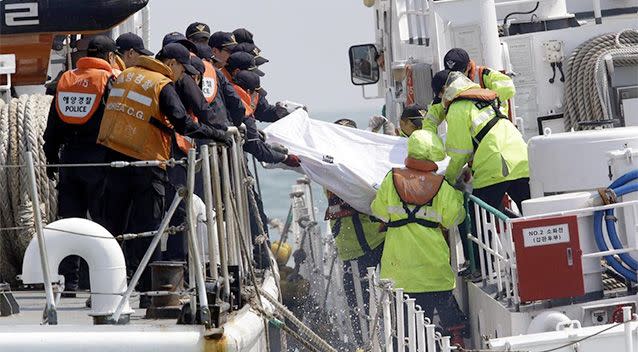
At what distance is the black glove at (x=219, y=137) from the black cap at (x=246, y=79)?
10.6ft

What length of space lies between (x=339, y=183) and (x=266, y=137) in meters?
0.63

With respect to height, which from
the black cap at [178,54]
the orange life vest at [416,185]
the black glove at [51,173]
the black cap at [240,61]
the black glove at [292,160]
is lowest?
the orange life vest at [416,185]

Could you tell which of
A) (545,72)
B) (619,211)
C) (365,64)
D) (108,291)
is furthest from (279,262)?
(108,291)

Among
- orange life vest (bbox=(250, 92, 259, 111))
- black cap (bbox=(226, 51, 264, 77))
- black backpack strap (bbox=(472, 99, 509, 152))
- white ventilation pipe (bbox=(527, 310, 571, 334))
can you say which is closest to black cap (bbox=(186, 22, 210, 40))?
black cap (bbox=(226, 51, 264, 77))

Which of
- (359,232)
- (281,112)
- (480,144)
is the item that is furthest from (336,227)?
(480,144)

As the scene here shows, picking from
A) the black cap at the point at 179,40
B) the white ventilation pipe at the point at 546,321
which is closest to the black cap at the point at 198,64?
the black cap at the point at 179,40

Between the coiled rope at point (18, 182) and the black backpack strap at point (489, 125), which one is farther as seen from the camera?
the black backpack strap at point (489, 125)

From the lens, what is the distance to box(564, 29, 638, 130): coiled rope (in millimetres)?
12008

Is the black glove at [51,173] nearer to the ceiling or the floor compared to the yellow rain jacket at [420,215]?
nearer to the ceiling

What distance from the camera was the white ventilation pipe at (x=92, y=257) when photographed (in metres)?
6.98

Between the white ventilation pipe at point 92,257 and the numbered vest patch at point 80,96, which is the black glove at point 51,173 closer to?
the numbered vest patch at point 80,96

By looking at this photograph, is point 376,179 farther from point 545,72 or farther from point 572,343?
point 572,343

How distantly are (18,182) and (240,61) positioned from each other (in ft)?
8.97

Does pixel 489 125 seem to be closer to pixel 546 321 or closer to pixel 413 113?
pixel 413 113
